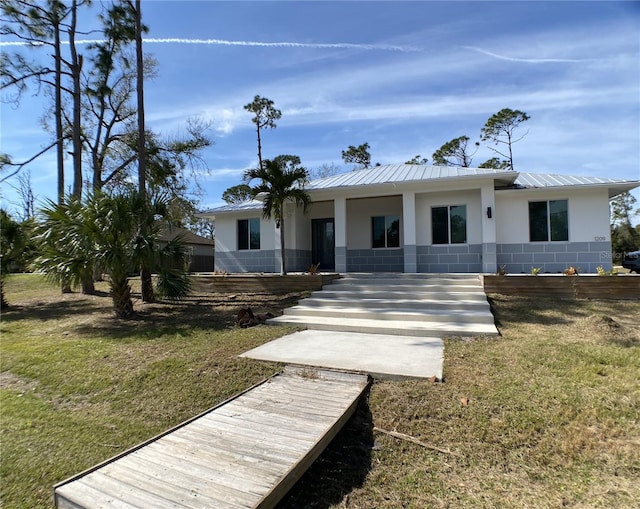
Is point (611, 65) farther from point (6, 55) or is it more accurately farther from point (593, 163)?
point (6, 55)

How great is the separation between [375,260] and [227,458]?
39.2 ft

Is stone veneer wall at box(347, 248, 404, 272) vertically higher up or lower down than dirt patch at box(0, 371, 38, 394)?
higher up

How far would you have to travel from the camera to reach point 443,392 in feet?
13.4

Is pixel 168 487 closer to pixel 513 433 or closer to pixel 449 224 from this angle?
pixel 513 433

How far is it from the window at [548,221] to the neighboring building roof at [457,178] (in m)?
0.69

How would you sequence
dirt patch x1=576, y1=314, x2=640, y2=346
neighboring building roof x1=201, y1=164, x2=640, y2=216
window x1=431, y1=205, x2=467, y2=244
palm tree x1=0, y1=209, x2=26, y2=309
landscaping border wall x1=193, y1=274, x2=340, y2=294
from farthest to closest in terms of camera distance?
window x1=431, y1=205, x2=467, y2=244, neighboring building roof x1=201, y1=164, x2=640, y2=216, landscaping border wall x1=193, y1=274, x2=340, y2=294, palm tree x1=0, y1=209, x2=26, y2=309, dirt patch x1=576, y1=314, x2=640, y2=346

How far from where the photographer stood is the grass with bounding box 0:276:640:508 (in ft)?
9.40

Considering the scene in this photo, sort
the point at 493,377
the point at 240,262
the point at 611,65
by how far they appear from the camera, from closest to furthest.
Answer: the point at 493,377 < the point at 611,65 < the point at 240,262

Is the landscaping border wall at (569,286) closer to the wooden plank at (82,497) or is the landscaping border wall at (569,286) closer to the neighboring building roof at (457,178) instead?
the neighboring building roof at (457,178)

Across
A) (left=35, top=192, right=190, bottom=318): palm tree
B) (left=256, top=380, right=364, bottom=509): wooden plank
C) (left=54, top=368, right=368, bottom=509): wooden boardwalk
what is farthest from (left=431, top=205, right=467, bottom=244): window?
(left=256, top=380, right=364, bottom=509): wooden plank

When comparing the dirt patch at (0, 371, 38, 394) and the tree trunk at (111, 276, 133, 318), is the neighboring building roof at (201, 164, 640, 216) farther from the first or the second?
the dirt patch at (0, 371, 38, 394)

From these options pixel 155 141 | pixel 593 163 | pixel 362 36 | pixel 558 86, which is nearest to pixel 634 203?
pixel 593 163

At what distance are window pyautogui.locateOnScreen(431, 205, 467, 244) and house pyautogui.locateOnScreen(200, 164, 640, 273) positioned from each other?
3 cm

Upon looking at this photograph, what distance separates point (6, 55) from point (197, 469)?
1923 centimetres
